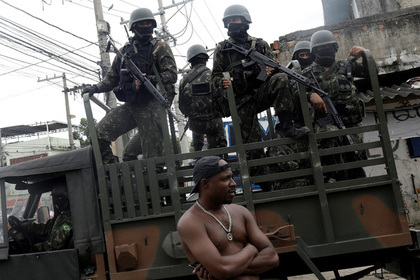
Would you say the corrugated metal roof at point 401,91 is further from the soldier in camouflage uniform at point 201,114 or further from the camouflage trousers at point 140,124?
the camouflage trousers at point 140,124

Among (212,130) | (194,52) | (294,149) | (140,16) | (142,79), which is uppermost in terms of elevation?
(140,16)

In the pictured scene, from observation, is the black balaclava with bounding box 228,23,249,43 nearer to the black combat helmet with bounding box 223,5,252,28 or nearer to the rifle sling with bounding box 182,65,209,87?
the black combat helmet with bounding box 223,5,252,28

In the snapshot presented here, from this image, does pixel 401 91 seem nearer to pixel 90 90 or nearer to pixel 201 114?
pixel 201 114

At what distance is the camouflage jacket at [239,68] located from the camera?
169 inches

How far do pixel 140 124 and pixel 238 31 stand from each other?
136 cm

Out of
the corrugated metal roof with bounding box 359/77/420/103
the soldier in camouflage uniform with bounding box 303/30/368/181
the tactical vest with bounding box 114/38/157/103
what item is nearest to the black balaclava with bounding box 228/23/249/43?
the soldier in camouflage uniform with bounding box 303/30/368/181

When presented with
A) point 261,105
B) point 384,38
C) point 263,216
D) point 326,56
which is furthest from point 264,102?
point 384,38

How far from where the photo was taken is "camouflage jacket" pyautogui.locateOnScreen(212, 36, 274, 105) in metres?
4.28

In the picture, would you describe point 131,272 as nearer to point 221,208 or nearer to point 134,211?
point 134,211

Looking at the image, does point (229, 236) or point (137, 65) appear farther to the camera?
point (137, 65)

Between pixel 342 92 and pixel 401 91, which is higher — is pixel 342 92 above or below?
below

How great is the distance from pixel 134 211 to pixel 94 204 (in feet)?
1.39

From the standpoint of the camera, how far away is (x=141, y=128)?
A: 454 cm

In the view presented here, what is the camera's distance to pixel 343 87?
4.59 meters
